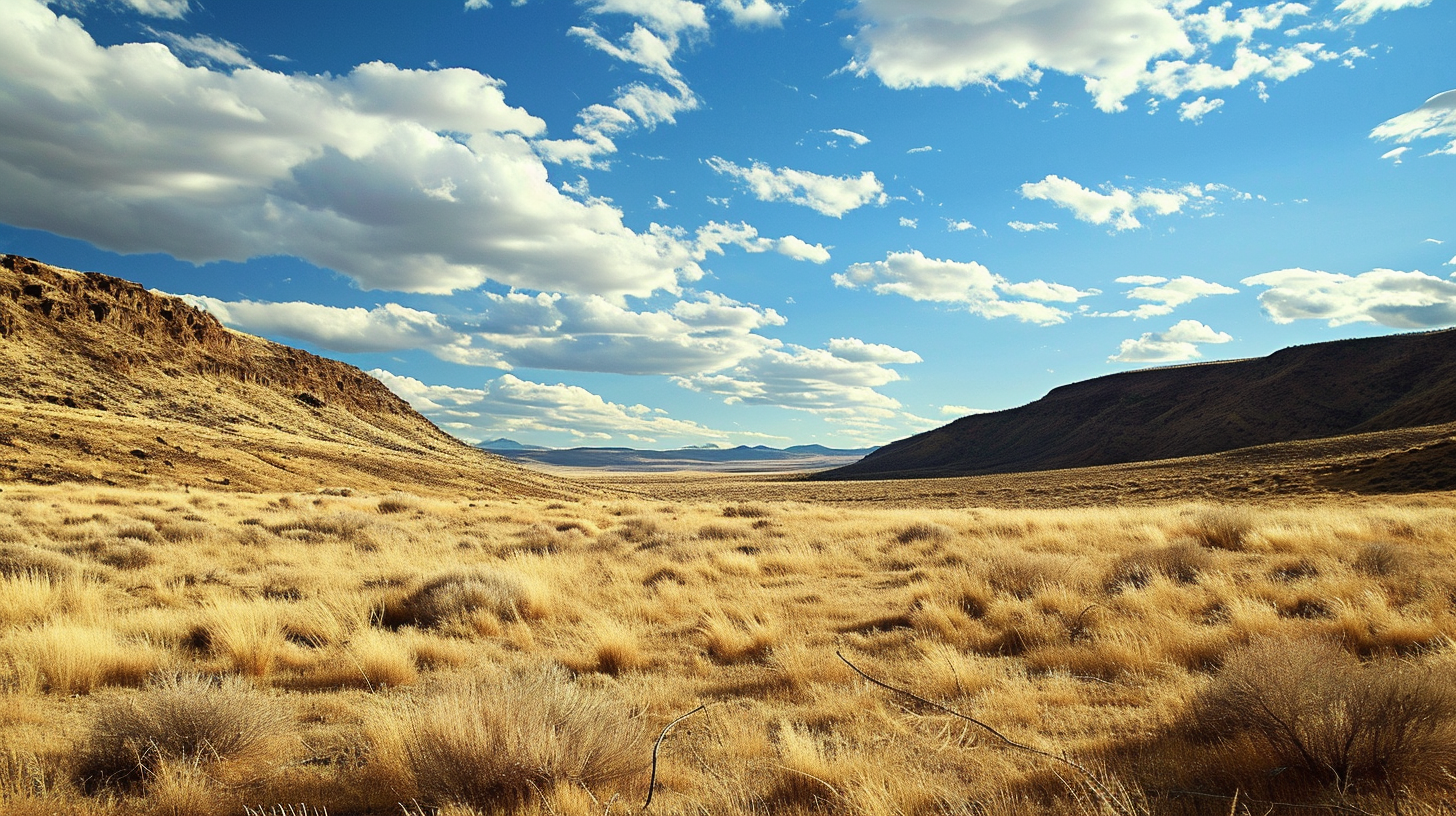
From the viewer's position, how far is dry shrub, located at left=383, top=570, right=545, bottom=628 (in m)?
7.82

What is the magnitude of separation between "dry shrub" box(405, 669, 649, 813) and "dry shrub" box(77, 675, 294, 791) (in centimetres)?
94

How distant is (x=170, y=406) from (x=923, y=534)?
227 ft

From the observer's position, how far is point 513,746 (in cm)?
345

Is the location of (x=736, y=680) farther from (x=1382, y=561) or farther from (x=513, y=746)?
(x=1382, y=561)

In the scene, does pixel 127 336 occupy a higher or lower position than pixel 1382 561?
higher

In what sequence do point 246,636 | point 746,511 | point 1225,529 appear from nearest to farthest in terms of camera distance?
1. point 246,636
2. point 1225,529
3. point 746,511

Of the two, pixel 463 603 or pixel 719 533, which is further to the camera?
pixel 719 533

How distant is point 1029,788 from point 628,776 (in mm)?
2112

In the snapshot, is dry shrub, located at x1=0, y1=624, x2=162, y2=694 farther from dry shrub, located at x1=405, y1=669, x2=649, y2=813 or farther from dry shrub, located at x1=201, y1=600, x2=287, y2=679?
dry shrub, located at x1=405, y1=669, x2=649, y2=813

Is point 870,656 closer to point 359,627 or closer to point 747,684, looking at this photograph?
point 747,684

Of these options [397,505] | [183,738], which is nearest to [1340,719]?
[183,738]

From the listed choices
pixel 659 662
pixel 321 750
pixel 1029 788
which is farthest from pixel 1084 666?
pixel 321 750

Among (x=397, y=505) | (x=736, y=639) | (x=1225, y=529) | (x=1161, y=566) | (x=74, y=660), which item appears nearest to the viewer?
(x=74, y=660)

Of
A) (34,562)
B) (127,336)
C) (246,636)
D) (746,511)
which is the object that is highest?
(127,336)
